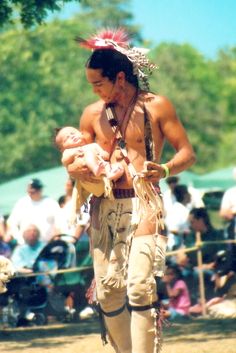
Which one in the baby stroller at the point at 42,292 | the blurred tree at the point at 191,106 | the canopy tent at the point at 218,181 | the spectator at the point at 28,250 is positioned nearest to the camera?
the baby stroller at the point at 42,292

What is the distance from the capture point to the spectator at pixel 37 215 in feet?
55.8

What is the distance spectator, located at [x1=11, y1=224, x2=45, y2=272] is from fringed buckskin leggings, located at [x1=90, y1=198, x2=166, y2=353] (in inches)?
274

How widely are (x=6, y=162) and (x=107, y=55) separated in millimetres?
47906

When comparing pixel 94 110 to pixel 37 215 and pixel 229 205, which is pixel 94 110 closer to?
pixel 229 205

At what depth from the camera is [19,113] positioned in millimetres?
57000

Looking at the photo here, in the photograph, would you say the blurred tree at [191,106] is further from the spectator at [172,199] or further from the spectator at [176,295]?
the spectator at [176,295]

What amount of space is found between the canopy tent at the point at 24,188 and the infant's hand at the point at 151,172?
2070 cm

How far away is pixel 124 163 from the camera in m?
8.65

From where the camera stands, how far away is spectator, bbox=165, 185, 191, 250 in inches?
658

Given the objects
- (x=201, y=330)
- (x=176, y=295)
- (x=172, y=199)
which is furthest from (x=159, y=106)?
(x=172, y=199)

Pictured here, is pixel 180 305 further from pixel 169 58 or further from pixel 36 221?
pixel 169 58

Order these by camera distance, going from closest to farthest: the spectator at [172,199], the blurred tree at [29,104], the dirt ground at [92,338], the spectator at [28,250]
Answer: the dirt ground at [92,338]
the spectator at [28,250]
the spectator at [172,199]
the blurred tree at [29,104]

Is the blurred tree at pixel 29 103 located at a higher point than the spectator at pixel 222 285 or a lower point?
higher

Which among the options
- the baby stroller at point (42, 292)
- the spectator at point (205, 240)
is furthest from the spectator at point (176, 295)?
the baby stroller at point (42, 292)
